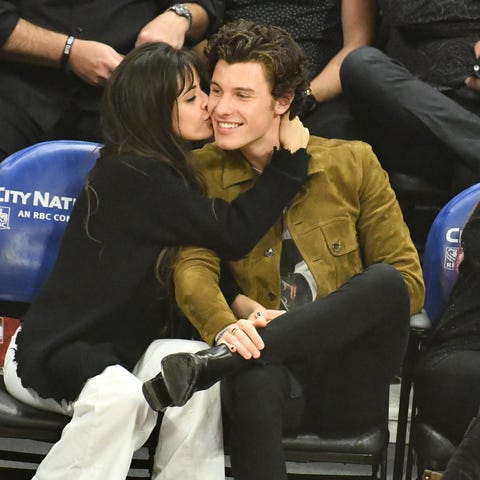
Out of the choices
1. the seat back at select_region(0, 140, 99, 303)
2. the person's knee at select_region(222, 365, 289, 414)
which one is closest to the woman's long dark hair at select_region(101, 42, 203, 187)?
the seat back at select_region(0, 140, 99, 303)

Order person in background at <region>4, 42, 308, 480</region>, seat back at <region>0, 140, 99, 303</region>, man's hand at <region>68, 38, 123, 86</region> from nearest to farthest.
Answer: person in background at <region>4, 42, 308, 480</region>
seat back at <region>0, 140, 99, 303</region>
man's hand at <region>68, 38, 123, 86</region>

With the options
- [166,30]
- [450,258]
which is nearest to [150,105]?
[166,30]

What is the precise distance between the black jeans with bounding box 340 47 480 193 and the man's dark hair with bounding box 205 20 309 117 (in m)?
0.69

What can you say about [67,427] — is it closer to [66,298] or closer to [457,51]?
[66,298]

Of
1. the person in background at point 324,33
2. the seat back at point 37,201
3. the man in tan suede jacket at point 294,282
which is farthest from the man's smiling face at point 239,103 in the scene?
the person in background at point 324,33

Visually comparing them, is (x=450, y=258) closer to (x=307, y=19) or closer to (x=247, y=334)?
(x=247, y=334)

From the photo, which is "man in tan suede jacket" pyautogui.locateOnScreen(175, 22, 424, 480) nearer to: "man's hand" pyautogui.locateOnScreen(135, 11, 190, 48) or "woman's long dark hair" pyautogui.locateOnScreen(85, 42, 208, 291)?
"woman's long dark hair" pyautogui.locateOnScreen(85, 42, 208, 291)

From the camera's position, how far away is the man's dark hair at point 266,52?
270 centimetres

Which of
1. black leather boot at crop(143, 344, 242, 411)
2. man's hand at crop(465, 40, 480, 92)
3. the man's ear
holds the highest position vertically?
the man's ear

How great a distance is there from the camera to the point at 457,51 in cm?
350

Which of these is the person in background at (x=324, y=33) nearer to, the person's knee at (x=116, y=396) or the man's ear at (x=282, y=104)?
the man's ear at (x=282, y=104)

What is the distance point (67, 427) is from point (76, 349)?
0.19 m

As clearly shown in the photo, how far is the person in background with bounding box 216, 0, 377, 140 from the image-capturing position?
3.53 metres

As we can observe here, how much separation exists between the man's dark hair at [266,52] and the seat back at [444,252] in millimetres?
495
